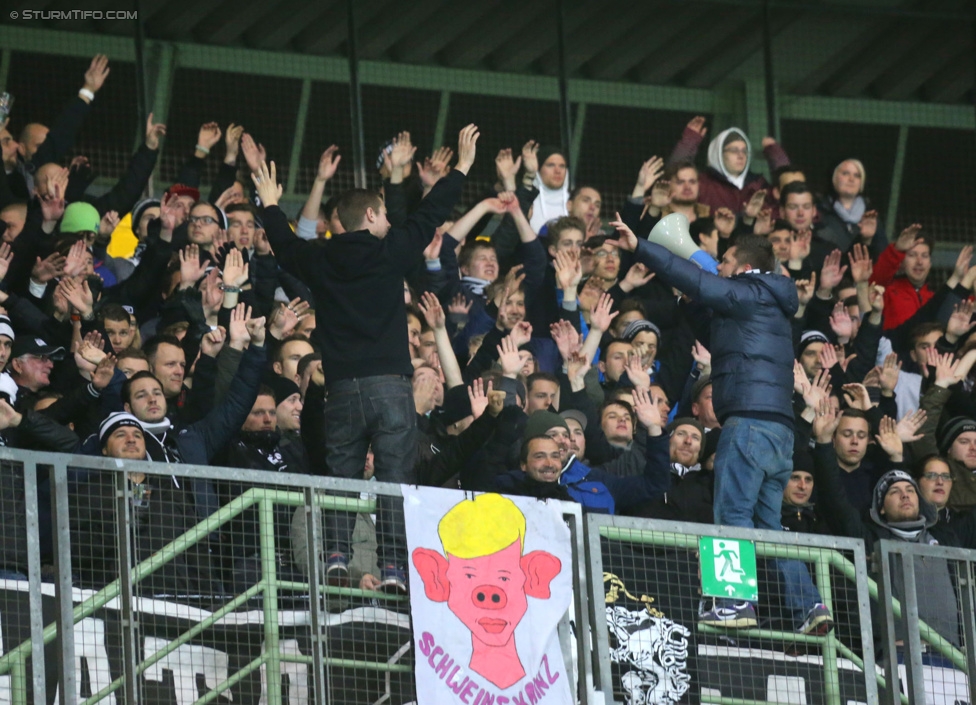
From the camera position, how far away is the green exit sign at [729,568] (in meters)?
8.54

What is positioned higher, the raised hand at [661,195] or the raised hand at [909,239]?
the raised hand at [661,195]

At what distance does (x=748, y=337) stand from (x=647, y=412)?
794mm

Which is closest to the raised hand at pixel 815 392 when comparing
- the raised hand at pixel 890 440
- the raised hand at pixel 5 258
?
the raised hand at pixel 890 440

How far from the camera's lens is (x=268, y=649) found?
25.7 ft

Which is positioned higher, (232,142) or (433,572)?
(232,142)

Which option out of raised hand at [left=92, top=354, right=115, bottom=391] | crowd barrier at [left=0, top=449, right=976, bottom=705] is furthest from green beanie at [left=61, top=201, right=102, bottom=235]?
A: crowd barrier at [left=0, top=449, right=976, bottom=705]

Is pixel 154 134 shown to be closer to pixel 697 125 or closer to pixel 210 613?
pixel 697 125

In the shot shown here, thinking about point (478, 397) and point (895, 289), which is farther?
point (895, 289)

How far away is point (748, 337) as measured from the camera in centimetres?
970

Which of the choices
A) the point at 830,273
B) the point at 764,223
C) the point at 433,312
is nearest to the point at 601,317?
the point at 433,312

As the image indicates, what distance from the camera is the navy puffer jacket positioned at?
9594 mm

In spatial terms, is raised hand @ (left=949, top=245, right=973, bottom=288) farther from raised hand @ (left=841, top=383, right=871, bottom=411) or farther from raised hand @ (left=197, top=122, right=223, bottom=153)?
raised hand @ (left=197, top=122, right=223, bottom=153)

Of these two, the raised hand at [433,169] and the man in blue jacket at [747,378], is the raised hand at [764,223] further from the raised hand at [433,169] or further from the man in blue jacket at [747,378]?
the man in blue jacket at [747,378]

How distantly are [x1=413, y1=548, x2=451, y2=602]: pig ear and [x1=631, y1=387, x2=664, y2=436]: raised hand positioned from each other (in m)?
2.24
